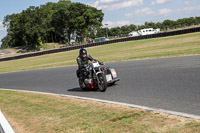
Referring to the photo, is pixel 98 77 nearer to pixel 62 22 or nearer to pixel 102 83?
pixel 102 83

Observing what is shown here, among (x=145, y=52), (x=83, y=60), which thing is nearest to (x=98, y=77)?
(x=83, y=60)

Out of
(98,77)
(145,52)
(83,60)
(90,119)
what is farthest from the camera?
(145,52)

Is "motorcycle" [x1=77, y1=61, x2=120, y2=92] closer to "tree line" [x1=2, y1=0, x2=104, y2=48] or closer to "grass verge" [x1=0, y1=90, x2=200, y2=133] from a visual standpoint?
"grass verge" [x1=0, y1=90, x2=200, y2=133]

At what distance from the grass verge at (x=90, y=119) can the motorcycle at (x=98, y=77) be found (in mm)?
1360

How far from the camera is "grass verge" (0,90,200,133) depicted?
528cm

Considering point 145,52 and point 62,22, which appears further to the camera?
point 62,22

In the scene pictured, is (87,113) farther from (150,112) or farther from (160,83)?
(160,83)

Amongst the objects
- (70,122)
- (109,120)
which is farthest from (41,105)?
(109,120)

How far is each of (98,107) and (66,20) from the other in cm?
9637

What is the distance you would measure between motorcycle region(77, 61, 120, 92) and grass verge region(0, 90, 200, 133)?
136 centimetres

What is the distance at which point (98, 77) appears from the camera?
33.8 ft

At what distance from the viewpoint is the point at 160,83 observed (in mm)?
9562

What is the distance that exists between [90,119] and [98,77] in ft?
12.7

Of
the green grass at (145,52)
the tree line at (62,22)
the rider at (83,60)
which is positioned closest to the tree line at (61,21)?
the tree line at (62,22)
